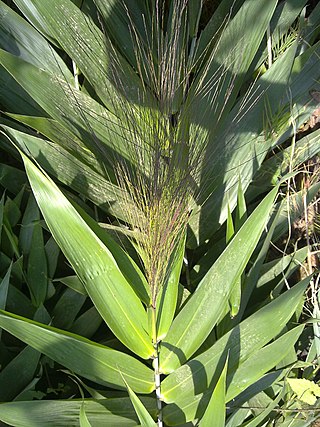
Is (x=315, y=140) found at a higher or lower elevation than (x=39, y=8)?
lower

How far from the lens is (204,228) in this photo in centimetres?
104

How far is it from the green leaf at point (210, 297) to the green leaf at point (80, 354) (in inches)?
1.6

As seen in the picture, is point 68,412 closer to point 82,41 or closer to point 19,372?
point 19,372

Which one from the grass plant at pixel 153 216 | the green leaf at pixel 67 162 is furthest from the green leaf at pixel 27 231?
the green leaf at pixel 67 162

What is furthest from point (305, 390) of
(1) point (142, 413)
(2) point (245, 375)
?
(1) point (142, 413)

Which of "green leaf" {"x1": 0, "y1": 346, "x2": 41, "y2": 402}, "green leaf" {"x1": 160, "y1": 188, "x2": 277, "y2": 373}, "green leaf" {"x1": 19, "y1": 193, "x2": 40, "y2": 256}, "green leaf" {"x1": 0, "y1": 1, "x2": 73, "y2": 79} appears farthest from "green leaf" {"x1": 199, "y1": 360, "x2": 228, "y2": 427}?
"green leaf" {"x1": 0, "y1": 1, "x2": 73, "y2": 79}

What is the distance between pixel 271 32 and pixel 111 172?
0.37 m

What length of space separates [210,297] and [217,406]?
163mm

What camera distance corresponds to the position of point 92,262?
815 mm

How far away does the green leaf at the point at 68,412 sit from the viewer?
31.7 inches

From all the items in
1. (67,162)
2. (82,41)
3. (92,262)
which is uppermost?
(82,41)

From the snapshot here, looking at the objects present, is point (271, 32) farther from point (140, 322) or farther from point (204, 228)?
point (140, 322)

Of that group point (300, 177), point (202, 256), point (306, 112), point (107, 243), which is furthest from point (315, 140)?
point (107, 243)

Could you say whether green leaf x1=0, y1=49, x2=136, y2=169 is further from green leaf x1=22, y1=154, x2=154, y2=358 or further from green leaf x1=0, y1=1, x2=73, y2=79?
green leaf x1=22, y1=154, x2=154, y2=358
